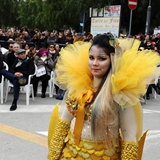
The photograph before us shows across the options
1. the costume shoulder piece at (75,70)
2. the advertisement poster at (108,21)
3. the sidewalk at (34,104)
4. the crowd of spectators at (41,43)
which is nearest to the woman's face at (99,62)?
the costume shoulder piece at (75,70)

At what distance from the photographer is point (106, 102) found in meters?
1.92

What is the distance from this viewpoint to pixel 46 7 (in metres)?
35.1

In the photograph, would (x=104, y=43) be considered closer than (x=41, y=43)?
Yes

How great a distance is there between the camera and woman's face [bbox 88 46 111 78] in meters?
1.99

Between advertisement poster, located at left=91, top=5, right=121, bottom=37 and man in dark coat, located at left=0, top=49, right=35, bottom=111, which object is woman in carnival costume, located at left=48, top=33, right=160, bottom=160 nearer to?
man in dark coat, located at left=0, top=49, right=35, bottom=111

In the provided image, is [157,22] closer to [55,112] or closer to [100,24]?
[100,24]

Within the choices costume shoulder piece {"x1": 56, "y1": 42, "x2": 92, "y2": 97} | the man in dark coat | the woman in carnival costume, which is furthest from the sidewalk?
the woman in carnival costume

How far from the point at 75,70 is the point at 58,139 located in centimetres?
49

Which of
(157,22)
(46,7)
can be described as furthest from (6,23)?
(157,22)

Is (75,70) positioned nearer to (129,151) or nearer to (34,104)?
(129,151)

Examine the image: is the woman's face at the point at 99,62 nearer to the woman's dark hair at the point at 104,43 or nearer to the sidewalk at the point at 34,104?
the woman's dark hair at the point at 104,43

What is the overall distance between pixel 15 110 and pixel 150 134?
2.97m

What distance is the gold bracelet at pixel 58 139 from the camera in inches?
83.4

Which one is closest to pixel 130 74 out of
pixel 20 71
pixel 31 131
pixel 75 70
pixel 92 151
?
pixel 75 70
